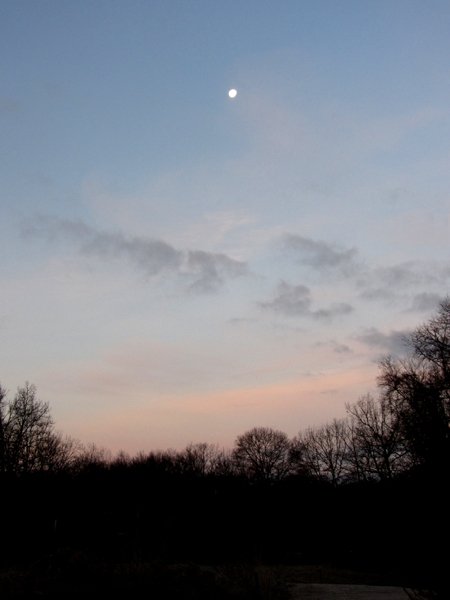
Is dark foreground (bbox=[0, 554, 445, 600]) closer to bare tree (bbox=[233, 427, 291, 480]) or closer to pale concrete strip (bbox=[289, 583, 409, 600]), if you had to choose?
pale concrete strip (bbox=[289, 583, 409, 600])

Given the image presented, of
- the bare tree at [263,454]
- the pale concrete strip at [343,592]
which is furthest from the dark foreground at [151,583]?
the bare tree at [263,454]

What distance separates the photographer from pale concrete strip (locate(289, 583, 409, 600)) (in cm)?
2097

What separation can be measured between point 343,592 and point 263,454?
2548 inches

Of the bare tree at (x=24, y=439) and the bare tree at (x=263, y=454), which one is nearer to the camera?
the bare tree at (x=24, y=439)

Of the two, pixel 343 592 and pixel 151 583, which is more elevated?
pixel 151 583

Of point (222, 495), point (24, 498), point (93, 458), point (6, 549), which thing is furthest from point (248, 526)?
point (93, 458)

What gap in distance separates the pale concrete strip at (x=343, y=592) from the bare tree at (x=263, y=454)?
57.3 meters

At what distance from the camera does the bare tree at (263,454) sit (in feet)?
→ 274

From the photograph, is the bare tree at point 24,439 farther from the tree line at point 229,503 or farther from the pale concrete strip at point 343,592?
the pale concrete strip at point 343,592

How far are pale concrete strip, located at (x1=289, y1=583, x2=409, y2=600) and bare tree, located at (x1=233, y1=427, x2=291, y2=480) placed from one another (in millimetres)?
57346

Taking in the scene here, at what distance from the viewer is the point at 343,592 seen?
23031 mm

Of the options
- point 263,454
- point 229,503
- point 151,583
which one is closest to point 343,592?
point 151,583

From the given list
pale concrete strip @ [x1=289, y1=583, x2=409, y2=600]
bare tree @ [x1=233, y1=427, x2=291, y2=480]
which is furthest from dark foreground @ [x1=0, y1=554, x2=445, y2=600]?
bare tree @ [x1=233, y1=427, x2=291, y2=480]

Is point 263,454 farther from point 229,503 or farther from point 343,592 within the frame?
point 343,592
